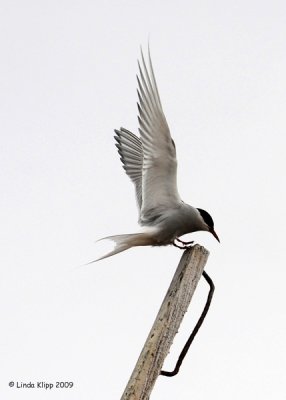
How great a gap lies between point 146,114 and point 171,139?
0.83ft

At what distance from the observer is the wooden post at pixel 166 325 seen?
3.48m

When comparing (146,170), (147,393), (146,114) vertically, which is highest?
(146,114)

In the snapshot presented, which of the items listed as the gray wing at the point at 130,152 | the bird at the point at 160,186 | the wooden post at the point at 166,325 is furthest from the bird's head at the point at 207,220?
the wooden post at the point at 166,325

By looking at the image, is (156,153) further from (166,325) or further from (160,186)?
(166,325)

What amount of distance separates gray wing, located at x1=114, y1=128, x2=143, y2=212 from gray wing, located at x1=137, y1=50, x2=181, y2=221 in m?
1.30

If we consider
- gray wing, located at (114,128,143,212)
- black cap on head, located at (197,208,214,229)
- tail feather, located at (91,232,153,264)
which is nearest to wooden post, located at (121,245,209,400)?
tail feather, located at (91,232,153,264)

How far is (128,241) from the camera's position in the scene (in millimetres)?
5316

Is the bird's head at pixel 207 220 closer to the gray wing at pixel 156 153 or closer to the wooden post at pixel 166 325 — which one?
the gray wing at pixel 156 153

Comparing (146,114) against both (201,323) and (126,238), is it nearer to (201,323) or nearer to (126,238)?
(126,238)

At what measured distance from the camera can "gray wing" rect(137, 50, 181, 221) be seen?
18.4 ft

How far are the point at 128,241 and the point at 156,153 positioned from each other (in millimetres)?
714

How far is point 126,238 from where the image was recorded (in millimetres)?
5281

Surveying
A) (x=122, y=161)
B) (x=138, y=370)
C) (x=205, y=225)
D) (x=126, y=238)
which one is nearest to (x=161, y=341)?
(x=138, y=370)

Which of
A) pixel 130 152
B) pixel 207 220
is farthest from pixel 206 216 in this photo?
pixel 130 152
